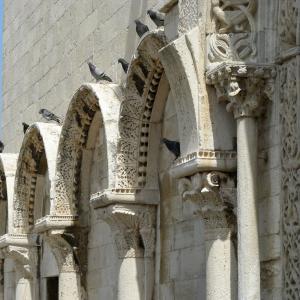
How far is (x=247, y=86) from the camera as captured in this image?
7.12 meters

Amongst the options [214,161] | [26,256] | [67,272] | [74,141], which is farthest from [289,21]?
[26,256]

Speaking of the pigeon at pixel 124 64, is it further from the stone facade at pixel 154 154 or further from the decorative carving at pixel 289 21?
the decorative carving at pixel 289 21

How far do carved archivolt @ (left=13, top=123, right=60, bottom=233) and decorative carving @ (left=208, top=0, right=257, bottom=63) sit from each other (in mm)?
4345

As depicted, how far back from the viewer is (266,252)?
23.1ft

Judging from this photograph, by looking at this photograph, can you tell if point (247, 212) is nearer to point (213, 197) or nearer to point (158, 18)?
point (213, 197)

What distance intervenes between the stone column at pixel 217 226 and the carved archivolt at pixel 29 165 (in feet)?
13.5

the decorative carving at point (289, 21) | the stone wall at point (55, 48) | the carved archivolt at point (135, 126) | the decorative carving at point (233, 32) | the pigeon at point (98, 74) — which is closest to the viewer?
the decorative carving at point (289, 21)

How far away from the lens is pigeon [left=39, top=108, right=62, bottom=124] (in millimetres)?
11727

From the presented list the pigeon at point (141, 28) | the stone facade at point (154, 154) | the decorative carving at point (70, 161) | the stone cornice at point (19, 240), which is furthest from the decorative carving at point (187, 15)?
the stone cornice at point (19, 240)

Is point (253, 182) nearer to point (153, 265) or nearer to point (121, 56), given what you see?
point (153, 265)

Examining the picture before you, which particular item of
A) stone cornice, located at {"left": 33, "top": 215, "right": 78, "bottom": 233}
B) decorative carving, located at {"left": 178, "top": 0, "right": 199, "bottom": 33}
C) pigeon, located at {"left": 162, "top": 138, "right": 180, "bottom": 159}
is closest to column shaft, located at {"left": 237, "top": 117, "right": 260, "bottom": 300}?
decorative carving, located at {"left": 178, "top": 0, "right": 199, "bottom": 33}

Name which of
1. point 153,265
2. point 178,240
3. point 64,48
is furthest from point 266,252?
point 64,48

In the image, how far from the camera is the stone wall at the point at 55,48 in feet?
34.9

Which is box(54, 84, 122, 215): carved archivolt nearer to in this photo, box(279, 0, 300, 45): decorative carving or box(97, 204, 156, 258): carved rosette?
box(97, 204, 156, 258): carved rosette
